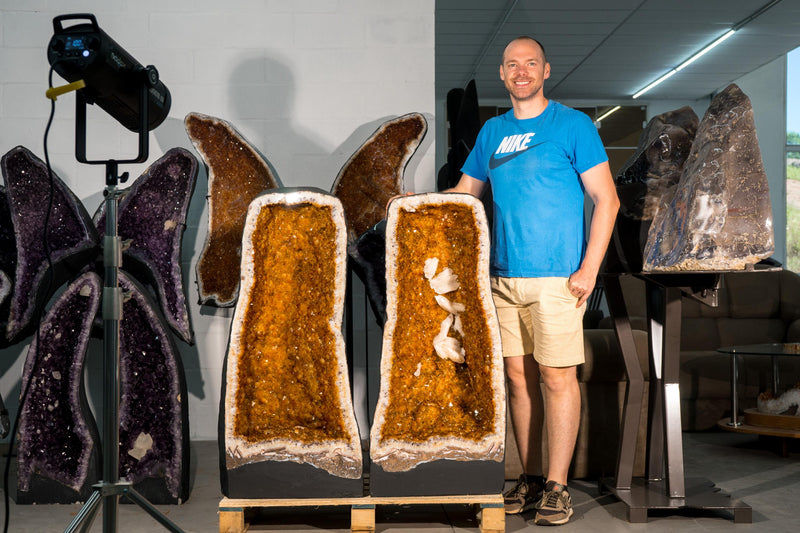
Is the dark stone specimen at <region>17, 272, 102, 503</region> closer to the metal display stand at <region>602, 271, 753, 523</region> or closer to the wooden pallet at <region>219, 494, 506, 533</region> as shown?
the wooden pallet at <region>219, 494, 506, 533</region>

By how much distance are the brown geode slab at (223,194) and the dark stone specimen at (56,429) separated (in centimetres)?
62

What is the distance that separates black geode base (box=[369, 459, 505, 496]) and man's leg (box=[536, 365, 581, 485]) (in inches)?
10.3

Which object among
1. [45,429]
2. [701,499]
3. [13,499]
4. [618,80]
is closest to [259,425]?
[45,429]

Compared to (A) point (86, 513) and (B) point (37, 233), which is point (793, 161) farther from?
(A) point (86, 513)

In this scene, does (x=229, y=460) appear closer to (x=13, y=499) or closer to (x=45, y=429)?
(x=45, y=429)

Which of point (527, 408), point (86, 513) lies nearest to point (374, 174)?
point (527, 408)

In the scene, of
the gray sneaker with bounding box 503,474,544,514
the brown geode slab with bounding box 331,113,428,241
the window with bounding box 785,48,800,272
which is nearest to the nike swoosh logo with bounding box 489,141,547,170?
the brown geode slab with bounding box 331,113,428,241

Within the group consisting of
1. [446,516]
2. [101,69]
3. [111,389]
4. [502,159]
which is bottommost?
[446,516]

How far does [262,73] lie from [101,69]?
1.53 m

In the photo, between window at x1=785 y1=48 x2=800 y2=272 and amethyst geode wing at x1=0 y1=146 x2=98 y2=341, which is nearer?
amethyst geode wing at x1=0 y1=146 x2=98 y2=341

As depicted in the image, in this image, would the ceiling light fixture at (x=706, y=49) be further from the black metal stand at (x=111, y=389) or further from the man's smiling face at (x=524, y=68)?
the black metal stand at (x=111, y=389)

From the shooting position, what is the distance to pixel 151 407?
2498 mm

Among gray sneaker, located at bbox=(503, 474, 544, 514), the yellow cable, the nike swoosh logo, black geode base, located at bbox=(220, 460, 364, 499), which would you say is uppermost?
the yellow cable

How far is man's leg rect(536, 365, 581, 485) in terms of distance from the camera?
2.27 metres
